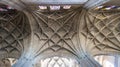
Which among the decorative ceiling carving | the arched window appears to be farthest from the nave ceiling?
the arched window

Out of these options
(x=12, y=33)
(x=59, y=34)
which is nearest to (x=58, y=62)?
(x=59, y=34)

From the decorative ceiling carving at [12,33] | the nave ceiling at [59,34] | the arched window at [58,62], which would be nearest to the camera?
the nave ceiling at [59,34]

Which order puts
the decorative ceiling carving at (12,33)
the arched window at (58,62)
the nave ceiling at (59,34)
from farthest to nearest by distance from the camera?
1. the arched window at (58,62)
2. the decorative ceiling carving at (12,33)
3. the nave ceiling at (59,34)

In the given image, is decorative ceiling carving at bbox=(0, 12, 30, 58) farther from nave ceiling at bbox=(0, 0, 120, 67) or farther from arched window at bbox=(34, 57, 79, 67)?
arched window at bbox=(34, 57, 79, 67)

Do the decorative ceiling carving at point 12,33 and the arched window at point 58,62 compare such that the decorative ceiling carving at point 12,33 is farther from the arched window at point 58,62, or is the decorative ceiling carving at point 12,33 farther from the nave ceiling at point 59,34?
the arched window at point 58,62

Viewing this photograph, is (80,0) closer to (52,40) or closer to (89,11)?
(89,11)

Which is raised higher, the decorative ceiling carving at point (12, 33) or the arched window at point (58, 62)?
the decorative ceiling carving at point (12, 33)

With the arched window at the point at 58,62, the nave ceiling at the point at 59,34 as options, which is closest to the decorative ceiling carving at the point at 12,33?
the nave ceiling at the point at 59,34

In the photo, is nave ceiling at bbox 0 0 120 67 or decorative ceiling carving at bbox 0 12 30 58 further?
decorative ceiling carving at bbox 0 12 30 58

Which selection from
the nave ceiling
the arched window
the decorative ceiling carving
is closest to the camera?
the nave ceiling

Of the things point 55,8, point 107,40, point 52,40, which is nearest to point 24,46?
point 52,40

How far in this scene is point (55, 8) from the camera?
54.2 feet

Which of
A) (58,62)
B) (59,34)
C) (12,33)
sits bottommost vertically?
(58,62)

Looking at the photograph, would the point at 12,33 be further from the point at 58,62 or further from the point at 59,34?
the point at 58,62
